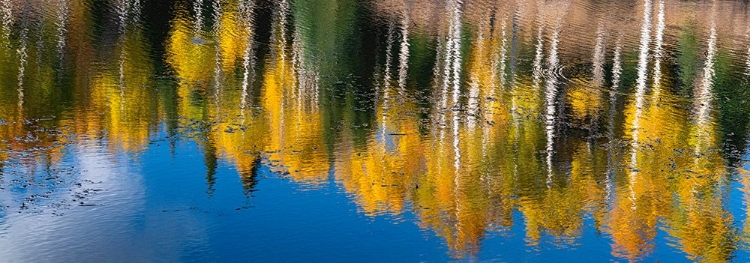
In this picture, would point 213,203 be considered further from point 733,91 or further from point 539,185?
point 733,91

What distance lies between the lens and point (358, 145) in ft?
88.8

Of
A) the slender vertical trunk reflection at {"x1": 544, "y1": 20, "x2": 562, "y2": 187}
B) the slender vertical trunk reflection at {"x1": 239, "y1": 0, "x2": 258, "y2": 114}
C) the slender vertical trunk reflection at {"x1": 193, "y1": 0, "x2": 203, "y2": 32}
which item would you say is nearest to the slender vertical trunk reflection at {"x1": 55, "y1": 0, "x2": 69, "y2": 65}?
the slender vertical trunk reflection at {"x1": 193, "y1": 0, "x2": 203, "y2": 32}

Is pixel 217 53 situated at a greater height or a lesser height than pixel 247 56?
greater

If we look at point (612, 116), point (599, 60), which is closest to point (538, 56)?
point (599, 60)

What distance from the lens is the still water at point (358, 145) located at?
810 inches

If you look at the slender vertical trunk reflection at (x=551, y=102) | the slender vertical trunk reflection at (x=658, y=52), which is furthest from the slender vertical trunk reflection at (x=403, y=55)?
the slender vertical trunk reflection at (x=658, y=52)

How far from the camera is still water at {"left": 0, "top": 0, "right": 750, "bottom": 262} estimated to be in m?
20.6

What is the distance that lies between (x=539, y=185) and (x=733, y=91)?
15469 mm

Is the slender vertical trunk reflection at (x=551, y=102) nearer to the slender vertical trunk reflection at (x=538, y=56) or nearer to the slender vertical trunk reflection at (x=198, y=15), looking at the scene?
the slender vertical trunk reflection at (x=538, y=56)

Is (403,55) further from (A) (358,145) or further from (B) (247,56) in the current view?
(A) (358,145)

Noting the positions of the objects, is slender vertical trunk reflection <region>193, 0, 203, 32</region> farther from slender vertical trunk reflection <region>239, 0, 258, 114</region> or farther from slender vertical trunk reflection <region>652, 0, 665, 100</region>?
slender vertical trunk reflection <region>652, 0, 665, 100</region>

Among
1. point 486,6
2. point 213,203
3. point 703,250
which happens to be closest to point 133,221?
point 213,203

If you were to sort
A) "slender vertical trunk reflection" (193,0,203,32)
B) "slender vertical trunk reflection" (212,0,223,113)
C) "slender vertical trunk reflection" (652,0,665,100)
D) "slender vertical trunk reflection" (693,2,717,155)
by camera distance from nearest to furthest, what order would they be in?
"slender vertical trunk reflection" (693,2,717,155) < "slender vertical trunk reflection" (212,0,223,113) < "slender vertical trunk reflection" (652,0,665,100) < "slender vertical trunk reflection" (193,0,203,32)

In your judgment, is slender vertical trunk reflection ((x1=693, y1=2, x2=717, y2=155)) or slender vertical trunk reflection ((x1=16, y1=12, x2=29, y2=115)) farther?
slender vertical trunk reflection ((x1=693, y1=2, x2=717, y2=155))
